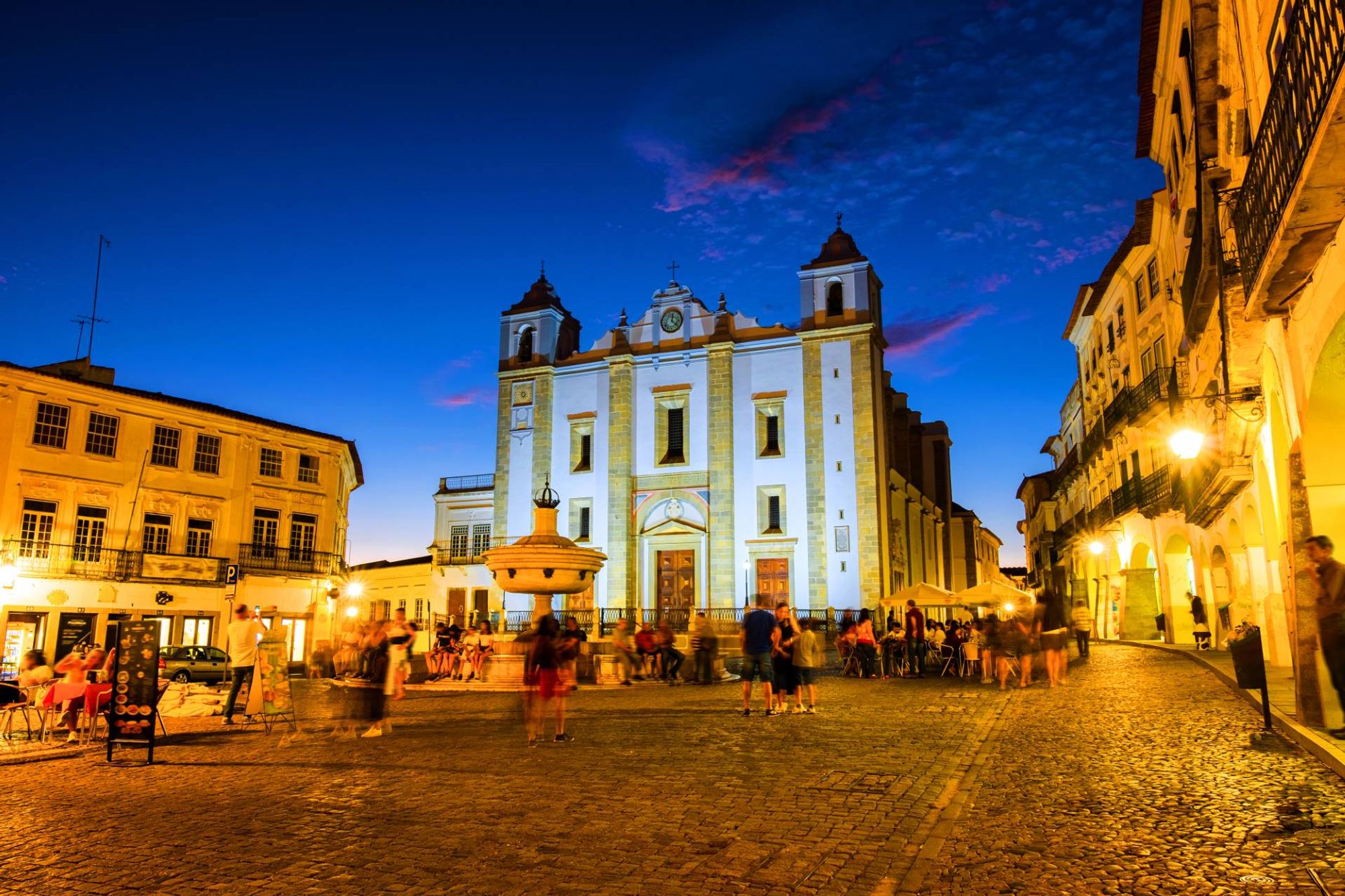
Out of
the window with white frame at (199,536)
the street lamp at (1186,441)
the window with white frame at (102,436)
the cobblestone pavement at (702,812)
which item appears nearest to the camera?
the cobblestone pavement at (702,812)

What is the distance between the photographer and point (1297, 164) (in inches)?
280

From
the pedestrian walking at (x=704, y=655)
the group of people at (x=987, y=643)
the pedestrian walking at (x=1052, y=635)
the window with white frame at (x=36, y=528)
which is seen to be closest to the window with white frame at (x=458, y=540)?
the window with white frame at (x=36, y=528)

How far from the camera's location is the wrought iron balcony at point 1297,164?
643 cm

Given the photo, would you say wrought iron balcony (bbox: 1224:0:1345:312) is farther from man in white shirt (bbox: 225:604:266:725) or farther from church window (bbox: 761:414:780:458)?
church window (bbox: 761:414:780:458)

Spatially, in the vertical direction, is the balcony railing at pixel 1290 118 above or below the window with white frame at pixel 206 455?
below

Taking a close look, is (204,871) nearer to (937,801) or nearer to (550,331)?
(937,801)

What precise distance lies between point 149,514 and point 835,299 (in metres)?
26.8

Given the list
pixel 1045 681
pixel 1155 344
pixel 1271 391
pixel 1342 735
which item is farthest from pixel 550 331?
pixel 1342 735

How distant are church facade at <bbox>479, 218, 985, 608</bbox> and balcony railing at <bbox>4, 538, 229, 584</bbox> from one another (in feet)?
38.7

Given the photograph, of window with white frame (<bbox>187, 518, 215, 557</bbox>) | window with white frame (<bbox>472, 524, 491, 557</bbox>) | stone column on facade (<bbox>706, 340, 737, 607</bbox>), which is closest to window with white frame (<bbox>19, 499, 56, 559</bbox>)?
window with white frame (<bbox>187, 518, 215, 557</bbox>)

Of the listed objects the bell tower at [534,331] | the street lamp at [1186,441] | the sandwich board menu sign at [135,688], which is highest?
the bell tower at [534,331]

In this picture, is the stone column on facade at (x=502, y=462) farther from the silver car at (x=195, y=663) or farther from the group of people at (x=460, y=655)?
the group of people at (x=460, y=655)

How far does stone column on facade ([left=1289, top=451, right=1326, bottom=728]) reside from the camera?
947 cm

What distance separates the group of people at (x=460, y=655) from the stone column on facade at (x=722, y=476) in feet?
53.4
